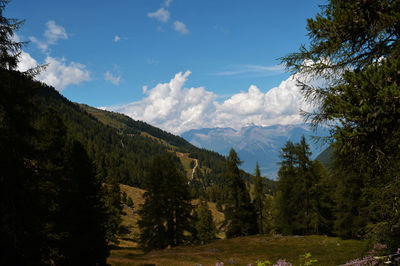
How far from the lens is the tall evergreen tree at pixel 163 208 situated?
30.8 meters

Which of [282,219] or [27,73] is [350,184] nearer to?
[282,219]

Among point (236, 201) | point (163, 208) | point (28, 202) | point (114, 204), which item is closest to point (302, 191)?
point (236, 201)

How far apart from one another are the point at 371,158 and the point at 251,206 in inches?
1260

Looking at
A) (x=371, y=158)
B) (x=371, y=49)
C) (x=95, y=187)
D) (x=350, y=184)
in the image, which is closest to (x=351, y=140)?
(x=371, y=158)

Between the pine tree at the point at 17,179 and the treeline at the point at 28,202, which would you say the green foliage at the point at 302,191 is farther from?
the pine tree at the point at 17,179

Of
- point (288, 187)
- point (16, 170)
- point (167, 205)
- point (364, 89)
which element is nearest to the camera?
point (364, 89)

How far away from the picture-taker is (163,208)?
3111 centimetres

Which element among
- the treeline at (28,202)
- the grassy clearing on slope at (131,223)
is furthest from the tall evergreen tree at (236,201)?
the treeline at (28,202)

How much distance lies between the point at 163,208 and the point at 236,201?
1173 cm

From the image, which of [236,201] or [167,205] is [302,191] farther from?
[167,205]

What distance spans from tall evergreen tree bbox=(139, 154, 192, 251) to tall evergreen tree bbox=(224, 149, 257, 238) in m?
7.51

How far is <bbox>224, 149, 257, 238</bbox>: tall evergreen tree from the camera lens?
35.5 metres

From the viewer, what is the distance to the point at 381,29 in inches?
255

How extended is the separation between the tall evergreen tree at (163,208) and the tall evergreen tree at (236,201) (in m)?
7.51
